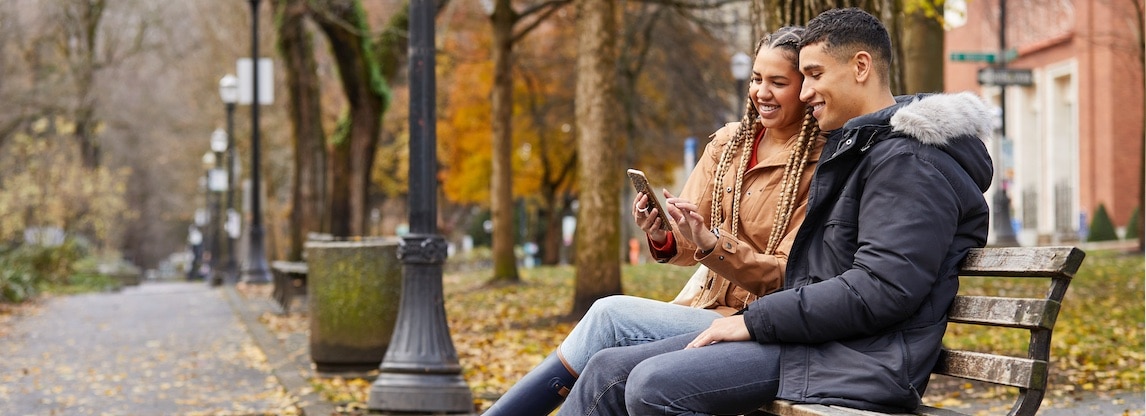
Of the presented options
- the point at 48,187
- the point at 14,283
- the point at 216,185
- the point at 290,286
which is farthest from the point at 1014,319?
the point at 216,185

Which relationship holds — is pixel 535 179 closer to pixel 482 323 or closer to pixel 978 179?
pixel 482 323

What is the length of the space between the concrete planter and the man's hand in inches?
216

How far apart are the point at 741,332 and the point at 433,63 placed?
4290 millimetres

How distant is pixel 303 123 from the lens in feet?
73.6

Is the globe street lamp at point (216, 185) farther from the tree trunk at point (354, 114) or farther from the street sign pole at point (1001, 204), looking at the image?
the street sign pole at point (1001, 204)

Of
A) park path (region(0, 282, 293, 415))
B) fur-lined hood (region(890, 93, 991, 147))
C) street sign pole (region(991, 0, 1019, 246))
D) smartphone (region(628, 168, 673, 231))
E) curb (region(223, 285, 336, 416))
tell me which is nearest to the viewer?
fur-lined hood (region(890, 93, 991, 147))

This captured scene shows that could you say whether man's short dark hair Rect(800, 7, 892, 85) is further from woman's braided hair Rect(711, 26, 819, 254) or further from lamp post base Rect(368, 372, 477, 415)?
lamp post base Rect(368, 372, 477, 415)

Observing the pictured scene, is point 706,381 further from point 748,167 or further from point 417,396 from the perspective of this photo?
point 417,396

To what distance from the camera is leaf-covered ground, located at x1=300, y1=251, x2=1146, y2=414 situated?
822 centimetres

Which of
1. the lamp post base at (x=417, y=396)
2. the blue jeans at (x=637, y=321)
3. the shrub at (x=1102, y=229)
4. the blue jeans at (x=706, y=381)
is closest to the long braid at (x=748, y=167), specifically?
the blue jeans at (x=637, y=321)

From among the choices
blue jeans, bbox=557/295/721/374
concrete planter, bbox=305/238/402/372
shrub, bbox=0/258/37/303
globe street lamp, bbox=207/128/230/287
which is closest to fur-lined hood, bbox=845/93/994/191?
blue jeans, bbox=557/295/721/374

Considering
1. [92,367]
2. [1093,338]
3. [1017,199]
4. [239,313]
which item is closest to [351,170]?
[239,313]

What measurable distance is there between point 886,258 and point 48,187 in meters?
33.4

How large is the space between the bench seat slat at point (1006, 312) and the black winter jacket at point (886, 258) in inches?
3.0
